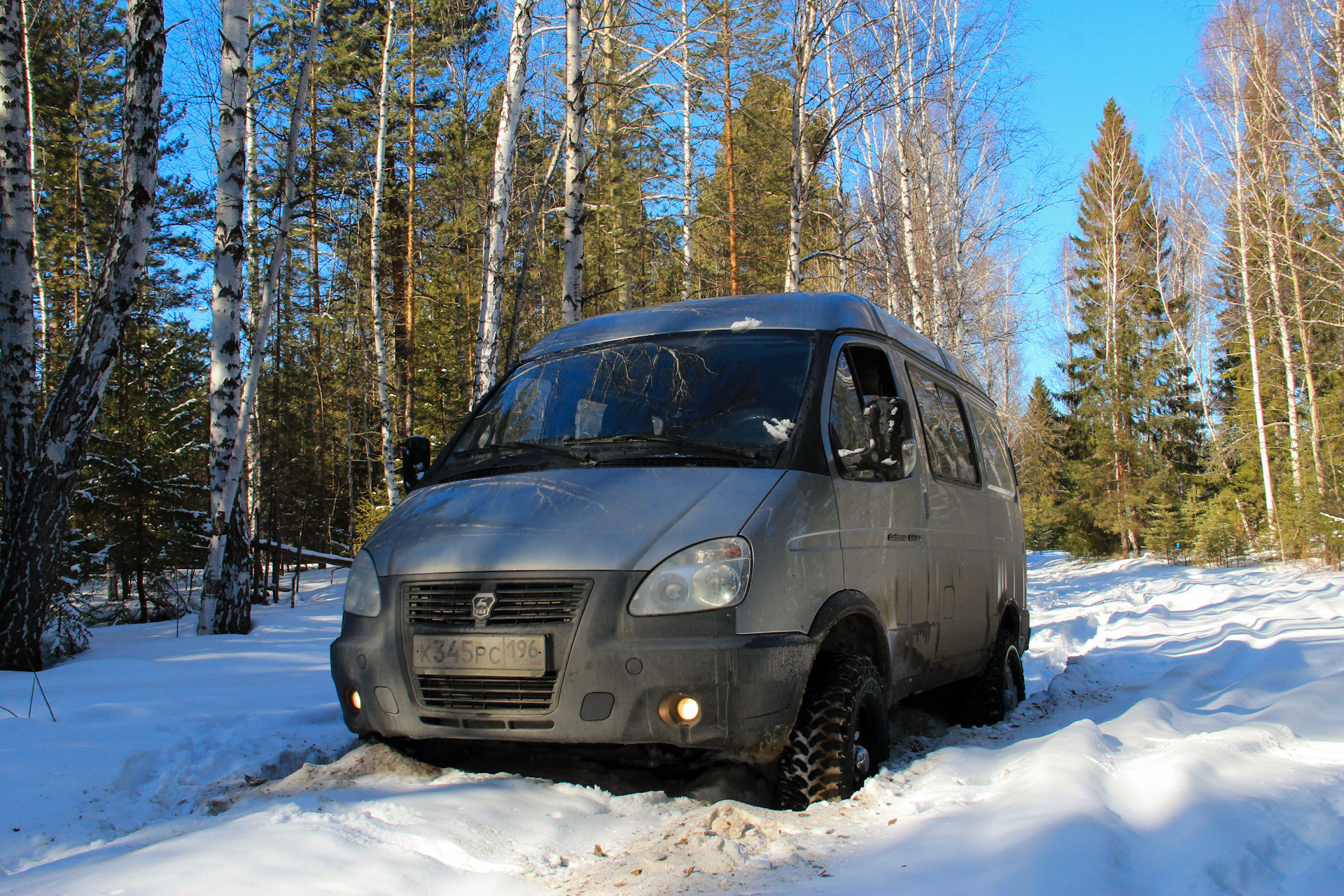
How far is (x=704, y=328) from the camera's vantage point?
447 cm

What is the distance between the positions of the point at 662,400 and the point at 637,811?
1.75 meters

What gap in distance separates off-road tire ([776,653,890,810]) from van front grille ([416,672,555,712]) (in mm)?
921

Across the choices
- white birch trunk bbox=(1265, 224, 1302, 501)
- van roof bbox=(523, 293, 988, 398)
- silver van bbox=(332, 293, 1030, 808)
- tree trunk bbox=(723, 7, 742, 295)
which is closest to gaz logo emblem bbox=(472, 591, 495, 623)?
silver van bbox=(332, 293, 1030, 808)

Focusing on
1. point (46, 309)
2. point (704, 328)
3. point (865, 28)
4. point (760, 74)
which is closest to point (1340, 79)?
point (865, 28)

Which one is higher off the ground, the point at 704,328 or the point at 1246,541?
the point at 704,328

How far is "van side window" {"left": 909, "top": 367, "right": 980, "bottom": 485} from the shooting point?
16.3ft

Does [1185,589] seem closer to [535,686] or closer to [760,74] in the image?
[760,74]

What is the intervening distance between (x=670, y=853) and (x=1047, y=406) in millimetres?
45064

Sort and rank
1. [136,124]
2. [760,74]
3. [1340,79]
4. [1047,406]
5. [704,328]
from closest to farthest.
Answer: [704,328], [136,124], [1340,79], [760,74], [1047,406]

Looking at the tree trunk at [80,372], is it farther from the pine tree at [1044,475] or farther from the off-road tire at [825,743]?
the pine tree at [1044,475]

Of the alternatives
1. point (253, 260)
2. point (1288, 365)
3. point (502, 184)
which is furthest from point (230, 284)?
point (1288, 365)

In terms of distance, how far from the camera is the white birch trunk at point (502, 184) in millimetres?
10945

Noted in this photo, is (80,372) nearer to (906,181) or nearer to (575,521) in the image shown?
(575,521)

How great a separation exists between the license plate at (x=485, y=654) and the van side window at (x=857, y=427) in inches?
60.1
